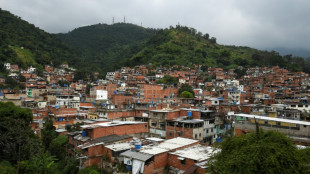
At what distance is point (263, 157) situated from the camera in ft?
25.7

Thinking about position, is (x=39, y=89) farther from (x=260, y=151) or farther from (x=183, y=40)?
(x=183, y=40)

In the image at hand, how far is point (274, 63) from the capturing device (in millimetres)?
73500

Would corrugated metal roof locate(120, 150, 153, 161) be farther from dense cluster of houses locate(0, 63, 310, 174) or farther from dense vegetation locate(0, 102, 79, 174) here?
dense vegetation locate(0, 102, 79, 174)

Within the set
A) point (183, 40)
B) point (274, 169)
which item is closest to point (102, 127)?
point (274, 169)

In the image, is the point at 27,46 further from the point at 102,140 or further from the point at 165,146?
the point at 165,146

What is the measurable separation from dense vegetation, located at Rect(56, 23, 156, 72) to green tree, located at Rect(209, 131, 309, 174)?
71964 mm

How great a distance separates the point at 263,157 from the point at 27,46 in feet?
266

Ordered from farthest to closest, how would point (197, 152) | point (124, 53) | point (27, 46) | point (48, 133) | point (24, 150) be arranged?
point (124, 53) < point (27, 46) < point (48, 133) < point (24, 150) < point (197, 152)

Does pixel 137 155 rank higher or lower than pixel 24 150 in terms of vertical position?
higher

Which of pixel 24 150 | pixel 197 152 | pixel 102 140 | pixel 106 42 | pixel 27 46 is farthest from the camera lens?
pixel 106 42

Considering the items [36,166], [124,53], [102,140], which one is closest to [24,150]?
[36,166]

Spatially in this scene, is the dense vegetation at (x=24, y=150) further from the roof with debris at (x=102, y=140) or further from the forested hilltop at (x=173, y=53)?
the forested hilltop at (x=173, y=53)

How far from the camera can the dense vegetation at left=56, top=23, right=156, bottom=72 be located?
98.9m

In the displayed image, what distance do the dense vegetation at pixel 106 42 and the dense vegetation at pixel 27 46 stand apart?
12.3 m
